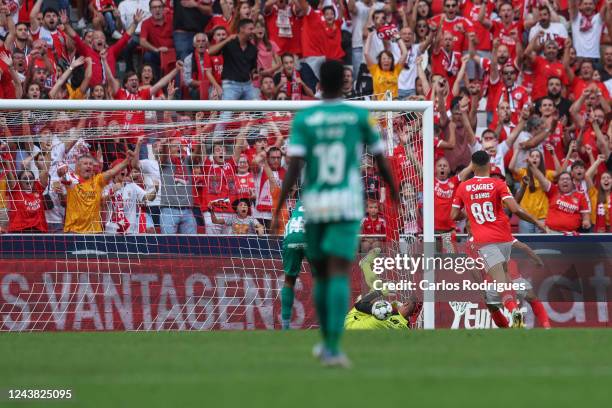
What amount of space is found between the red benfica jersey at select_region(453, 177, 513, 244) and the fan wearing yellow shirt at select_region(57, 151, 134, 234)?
179 inches

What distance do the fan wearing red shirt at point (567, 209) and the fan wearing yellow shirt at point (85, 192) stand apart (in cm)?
707

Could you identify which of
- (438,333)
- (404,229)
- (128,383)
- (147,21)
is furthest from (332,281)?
(147,21)

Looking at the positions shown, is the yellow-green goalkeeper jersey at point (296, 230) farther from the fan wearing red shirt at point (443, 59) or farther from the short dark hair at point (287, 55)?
the fan wearing red shirt at point (443, 59)

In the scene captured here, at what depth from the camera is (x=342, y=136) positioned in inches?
309

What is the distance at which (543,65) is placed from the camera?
20609mm

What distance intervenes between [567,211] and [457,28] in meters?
4.20

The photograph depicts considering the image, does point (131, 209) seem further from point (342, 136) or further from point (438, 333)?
point (342, 136)

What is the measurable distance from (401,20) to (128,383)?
14397 millimetres

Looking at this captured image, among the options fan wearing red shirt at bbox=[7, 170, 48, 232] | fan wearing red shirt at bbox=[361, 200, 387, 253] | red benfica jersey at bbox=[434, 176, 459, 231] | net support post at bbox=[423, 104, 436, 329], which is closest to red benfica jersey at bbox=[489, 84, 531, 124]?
red benfica jersey at bbox=[434, 176, 459, 231]

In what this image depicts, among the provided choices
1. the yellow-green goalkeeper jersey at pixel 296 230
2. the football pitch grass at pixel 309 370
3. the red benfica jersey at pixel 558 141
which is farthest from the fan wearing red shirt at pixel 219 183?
the red benfica jersey at pixel 558 141

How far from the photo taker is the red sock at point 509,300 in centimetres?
1448

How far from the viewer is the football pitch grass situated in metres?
6.47

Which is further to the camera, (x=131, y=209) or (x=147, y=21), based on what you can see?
(x=147, y=21)

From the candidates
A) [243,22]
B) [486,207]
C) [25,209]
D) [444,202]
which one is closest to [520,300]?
[486,207]
